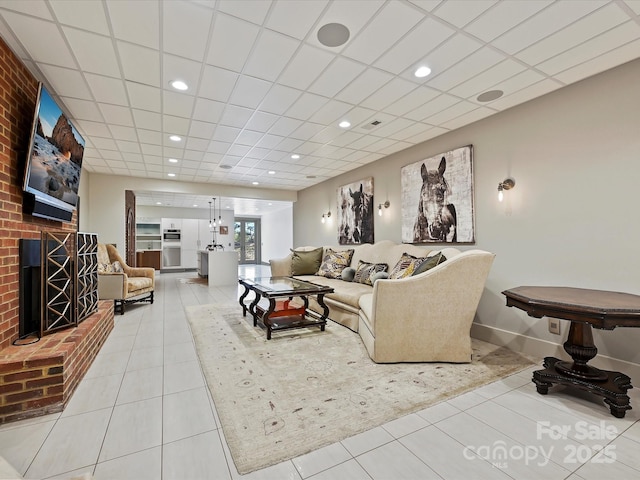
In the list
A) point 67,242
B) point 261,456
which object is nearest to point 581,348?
point 261,456

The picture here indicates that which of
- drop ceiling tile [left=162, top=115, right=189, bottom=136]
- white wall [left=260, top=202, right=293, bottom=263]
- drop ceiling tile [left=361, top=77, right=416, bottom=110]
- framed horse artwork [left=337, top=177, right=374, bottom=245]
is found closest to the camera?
drop ceiling tile [left=361, top=77, right=416, bottom=110]

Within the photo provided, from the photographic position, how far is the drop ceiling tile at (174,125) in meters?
3.39

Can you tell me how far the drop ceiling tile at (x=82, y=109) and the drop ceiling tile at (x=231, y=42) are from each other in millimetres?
1696

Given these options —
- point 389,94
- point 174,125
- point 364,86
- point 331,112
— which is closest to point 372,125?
point 331,112

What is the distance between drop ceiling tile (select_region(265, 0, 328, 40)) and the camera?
5.84ft

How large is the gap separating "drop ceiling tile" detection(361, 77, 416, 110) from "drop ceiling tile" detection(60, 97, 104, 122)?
290cm

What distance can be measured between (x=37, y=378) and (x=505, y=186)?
4420 mm

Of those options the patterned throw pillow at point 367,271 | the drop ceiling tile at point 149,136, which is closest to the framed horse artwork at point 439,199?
the patterned throw pillow at point 367,271

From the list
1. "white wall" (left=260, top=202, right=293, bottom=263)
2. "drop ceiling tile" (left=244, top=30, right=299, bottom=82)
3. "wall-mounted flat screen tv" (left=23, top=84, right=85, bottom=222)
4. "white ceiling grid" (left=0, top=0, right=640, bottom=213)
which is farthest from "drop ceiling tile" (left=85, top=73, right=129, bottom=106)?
"white wall" (left=260, top=202, right=293, bottom=263)

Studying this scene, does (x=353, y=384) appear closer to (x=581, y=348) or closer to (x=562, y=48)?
(x=581, y=348)

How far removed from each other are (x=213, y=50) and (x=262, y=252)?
1244 cm

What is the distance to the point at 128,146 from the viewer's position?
4297 millimetres

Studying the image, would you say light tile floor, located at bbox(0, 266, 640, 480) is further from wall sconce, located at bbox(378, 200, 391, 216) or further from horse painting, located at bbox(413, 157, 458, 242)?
wall sconce, located at bbox(378, 200, 391, 216)

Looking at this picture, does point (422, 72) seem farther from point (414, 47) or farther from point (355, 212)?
point (355, 212)
